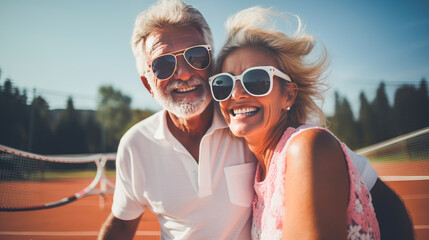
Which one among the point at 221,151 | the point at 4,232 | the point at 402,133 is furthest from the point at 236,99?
the point at 402,133

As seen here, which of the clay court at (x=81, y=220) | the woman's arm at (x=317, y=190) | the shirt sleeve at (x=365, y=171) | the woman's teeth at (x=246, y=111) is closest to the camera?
the woman's arm at (x=317, y=190)

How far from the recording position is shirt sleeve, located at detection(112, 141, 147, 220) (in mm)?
2088

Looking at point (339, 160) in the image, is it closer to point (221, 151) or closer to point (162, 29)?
point (221, 151)

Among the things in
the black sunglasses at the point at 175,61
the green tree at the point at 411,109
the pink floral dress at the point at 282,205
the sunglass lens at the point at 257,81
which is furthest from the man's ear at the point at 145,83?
the green tree at the point at 411,109

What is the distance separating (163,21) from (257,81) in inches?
40.9

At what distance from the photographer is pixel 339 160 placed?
4.00ft

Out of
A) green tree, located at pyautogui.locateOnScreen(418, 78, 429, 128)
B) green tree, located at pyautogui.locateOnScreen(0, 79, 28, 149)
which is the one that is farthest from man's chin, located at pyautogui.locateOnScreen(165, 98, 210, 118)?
green tree, located at pyautogui.locateOnScreen(418, 78, 429, 128)

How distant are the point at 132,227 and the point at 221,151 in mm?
→ 1045

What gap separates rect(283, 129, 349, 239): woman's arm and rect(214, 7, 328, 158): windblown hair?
501 millimetres

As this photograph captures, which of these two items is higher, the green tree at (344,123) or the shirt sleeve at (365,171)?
the shirt sleeve at (365,171)

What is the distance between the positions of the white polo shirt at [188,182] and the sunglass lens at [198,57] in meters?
0.41

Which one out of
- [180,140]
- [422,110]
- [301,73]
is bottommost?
[422,110]

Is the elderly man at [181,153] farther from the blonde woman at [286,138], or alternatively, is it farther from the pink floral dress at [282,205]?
the pink floral dress at [282,205]

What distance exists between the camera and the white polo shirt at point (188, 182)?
1.87m
